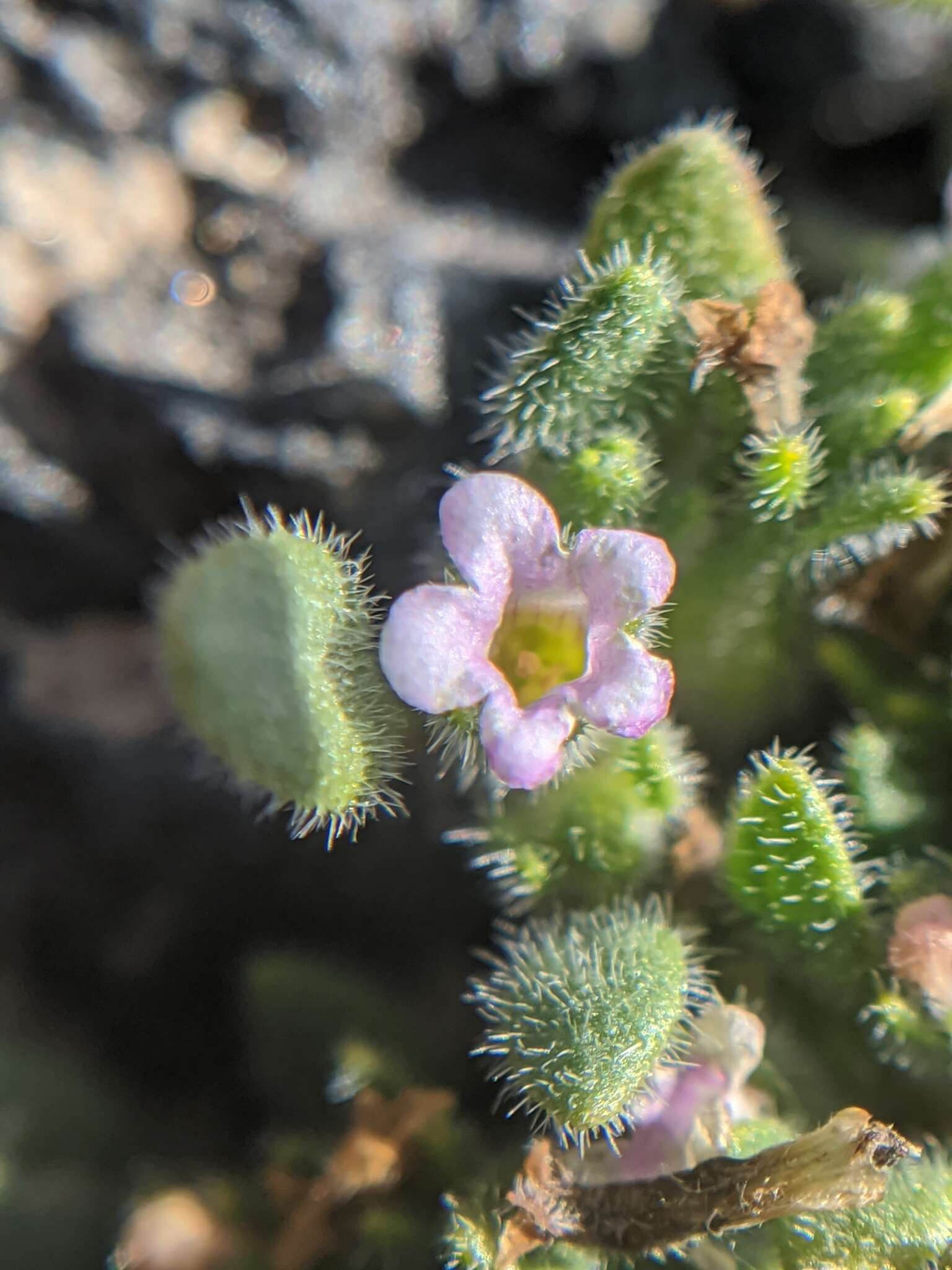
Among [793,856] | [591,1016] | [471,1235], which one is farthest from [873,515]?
[471,1235]

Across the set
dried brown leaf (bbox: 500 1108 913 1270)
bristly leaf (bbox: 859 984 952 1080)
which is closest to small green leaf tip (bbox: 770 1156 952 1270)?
dried brown leaf (bbox: 500 1108 913 1270)

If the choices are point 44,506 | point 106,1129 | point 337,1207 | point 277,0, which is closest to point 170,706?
point 44,506

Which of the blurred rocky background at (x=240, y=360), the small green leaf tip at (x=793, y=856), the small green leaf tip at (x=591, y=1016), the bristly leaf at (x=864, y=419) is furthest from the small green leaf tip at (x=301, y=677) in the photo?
the bristly leaf at (x=864, y=419)

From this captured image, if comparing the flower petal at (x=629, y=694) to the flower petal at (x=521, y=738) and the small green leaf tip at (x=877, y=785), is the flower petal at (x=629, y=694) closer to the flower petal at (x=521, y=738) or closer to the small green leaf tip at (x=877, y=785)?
the flower petal at (x=521, y=738)

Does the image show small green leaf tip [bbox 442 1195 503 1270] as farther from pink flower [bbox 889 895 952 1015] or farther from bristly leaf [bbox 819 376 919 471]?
bristly leaf [bbox 819 376 919 471]

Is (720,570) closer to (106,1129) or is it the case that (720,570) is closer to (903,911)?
(903,911)

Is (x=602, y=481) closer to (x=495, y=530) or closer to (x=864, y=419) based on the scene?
(x=495, y=530)
